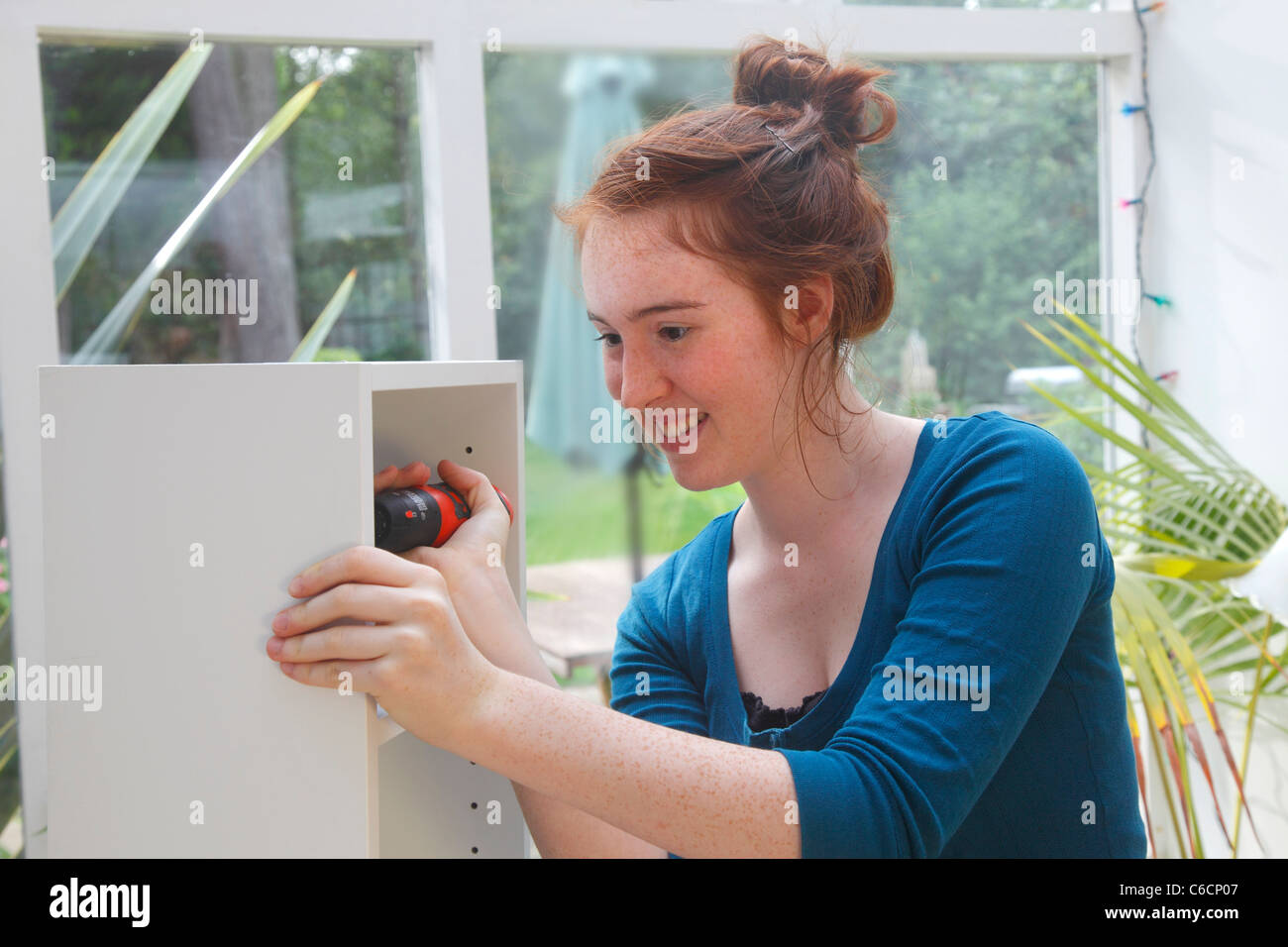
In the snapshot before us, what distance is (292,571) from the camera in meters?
0.75

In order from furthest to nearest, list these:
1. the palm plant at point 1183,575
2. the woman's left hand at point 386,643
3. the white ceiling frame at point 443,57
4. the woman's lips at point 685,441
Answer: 1. the white ceiling frame at point 443,57
2. the palm plant at point 1183,575
3. the woman's lips at point 685,441
4. the woman's left hand at point 386,643

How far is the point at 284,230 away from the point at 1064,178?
159 cm

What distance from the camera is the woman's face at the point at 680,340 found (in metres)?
0.93

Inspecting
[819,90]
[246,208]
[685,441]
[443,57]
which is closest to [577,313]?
[443,57]

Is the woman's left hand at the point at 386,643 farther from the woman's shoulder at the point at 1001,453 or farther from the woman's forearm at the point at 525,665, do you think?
the woman's shoulder at the point at 1001,453

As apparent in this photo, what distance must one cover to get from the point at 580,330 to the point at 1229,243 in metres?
1.25

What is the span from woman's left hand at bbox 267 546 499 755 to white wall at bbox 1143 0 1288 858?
1825mm

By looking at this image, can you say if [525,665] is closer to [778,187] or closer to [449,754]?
[449,754]

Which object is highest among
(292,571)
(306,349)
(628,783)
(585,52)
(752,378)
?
(585,52)

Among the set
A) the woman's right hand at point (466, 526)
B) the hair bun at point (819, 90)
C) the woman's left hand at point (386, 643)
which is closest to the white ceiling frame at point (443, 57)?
the hair bun at point (819, 90)

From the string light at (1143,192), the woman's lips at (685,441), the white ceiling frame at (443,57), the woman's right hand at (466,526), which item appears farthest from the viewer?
the string light at (1143,192)

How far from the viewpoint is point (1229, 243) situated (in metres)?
2.15
